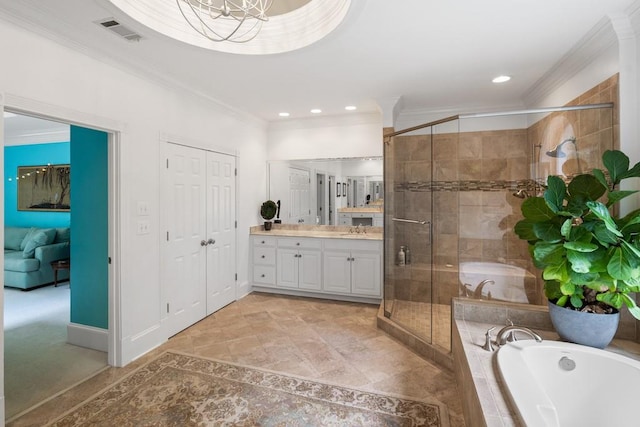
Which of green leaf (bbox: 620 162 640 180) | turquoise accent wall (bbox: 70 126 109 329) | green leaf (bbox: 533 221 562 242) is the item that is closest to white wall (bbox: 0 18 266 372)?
turquoise accent wall (bbox: 70 126 109 329)

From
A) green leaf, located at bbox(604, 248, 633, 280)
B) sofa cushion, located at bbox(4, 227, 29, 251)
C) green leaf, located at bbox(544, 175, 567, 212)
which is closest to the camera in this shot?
green leaf, located at bbox(604, 248, 633, 280)

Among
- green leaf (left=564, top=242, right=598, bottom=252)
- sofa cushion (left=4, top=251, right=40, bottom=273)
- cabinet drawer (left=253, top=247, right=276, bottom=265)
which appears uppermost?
green leaf (left=564, top=242, right=598, bottom=252)

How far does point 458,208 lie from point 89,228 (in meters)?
3.67

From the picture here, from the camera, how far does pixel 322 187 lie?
4.51 m

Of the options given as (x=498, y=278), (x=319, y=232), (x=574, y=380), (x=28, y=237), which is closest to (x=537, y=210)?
(x=574, y=380)

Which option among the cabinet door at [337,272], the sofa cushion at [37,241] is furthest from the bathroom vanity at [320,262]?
the sofa cushion at [37,241]

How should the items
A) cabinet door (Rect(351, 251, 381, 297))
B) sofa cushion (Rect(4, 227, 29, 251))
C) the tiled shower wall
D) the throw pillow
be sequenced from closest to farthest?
the tiled shower wall < cabinet door (Rect(351, 251, 381, 297)) < the throw pillow < sofa cushion (Rect(4, 227, 29, 251))

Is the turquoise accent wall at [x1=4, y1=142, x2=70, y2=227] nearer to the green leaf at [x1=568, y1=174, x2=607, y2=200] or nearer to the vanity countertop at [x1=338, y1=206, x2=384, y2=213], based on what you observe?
the vanity countertop at [x1=338, y1=206, x2=384, y2=213]

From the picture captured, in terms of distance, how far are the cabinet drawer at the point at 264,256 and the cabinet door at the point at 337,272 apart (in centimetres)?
74

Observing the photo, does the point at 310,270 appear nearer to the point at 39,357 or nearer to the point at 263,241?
the point at 263,241

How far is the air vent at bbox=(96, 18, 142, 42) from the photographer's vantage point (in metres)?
2.02

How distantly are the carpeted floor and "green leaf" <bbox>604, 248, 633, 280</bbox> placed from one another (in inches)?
137

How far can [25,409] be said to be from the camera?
2.03 metres

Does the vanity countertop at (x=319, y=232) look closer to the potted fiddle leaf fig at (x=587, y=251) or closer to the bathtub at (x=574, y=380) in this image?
the potted fiddle leaf fig at (x=587, y=251)
